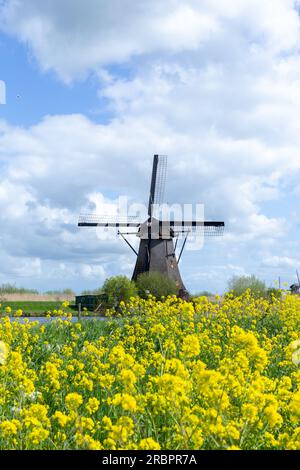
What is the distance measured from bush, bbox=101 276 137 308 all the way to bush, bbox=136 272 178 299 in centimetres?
52

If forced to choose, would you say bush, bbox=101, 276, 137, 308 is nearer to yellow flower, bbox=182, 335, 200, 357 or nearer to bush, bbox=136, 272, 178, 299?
bush, bbox=136, 272, 178, 299

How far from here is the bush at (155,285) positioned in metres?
33.6

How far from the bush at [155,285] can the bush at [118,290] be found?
518 millimetres

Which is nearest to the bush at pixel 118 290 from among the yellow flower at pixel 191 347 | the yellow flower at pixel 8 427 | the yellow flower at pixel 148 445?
the yellow flower at pixel 191 347

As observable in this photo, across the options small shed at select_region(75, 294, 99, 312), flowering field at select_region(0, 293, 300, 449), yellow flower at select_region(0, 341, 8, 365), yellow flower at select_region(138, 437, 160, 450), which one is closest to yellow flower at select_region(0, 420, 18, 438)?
flowering field at select_region(0, 293, 300, 449)

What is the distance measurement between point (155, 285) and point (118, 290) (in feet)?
7.46

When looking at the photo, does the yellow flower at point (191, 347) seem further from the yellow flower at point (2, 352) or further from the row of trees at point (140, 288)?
the row of trees at point (140, 288)

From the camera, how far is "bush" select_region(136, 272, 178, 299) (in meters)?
33.6

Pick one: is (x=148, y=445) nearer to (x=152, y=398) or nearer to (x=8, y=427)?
(x=8, y=427)

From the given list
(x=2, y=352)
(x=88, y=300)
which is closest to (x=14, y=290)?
(x=88, y=300)

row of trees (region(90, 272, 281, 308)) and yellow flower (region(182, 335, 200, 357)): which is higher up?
row of trees (region(90, 272, 281, 308))

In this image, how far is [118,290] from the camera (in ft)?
113

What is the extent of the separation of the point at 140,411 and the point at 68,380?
312cm
